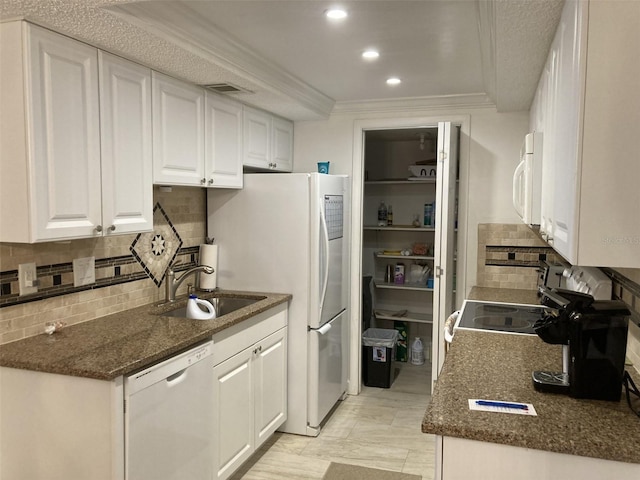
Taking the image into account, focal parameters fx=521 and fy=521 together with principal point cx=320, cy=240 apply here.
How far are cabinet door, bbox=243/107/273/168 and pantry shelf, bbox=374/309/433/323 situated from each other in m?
1.92

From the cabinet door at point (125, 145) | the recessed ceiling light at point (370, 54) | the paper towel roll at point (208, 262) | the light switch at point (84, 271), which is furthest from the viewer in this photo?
the paper towel roll at point (208, 262)

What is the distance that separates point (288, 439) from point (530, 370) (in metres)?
1.90

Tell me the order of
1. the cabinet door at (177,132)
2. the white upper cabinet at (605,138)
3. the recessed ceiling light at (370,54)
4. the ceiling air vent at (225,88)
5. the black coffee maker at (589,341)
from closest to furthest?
1. the white upper cabinet at (605,138)
2. the black coffee maker at (589,341)
3. the cabinet door at (177,132)
4. the recessed ceiling light at (370,54)
5. the ceiling air vent at (225,88)

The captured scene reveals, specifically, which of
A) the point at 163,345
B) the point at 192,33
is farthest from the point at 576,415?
the point at 192,33

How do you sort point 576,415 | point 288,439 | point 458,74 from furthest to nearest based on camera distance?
1. point 288,439
2. point 458,74
3. point 576,415

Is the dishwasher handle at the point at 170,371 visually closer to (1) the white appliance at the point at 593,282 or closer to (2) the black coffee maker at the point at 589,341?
(2) the black coffee maker at the point at 589,341

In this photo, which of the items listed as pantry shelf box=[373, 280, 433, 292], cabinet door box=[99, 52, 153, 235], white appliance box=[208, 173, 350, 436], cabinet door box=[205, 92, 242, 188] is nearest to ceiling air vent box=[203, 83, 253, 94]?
cabinet door box=[205, 92, 242, 188]

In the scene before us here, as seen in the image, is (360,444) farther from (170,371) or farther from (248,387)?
(170,371)

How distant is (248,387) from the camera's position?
9.41 feet

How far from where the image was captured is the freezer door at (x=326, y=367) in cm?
339

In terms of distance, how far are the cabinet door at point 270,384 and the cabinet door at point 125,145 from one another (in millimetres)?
1044

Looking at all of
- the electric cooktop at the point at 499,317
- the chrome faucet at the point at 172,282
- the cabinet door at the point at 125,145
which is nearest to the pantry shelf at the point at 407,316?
the electric cooktop at the point at 499,317

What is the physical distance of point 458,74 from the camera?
122 inches

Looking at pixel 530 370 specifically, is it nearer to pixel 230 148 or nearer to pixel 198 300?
pixel 198 300
